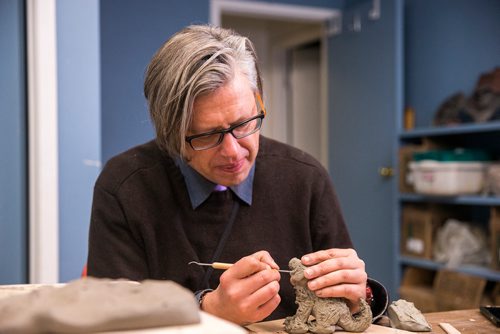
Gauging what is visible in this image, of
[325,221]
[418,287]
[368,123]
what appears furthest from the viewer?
[368,123]

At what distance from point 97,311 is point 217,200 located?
867mm

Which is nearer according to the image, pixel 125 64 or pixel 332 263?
pixel 332 263

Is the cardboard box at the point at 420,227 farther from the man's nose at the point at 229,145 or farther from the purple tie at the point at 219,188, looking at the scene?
the man's nose at the point at 229,145

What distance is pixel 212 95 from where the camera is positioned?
50.6 inches

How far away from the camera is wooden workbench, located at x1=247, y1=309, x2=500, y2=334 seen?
114cm

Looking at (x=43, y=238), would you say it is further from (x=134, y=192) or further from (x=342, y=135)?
(x=342, y=135)

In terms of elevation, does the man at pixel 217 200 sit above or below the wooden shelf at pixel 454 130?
below

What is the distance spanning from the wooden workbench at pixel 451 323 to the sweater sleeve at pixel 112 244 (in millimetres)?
379

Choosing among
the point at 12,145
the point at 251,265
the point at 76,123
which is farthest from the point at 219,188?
the point at 12,145

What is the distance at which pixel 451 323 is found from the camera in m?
1.24

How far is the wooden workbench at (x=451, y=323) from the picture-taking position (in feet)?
3.73

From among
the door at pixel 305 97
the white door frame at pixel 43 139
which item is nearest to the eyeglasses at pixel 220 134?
the white door frame at pixel 43 139

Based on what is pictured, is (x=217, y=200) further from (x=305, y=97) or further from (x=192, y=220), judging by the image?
(x=305, y=97)

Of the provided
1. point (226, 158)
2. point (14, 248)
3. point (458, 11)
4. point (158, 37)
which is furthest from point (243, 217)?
point (458, 11)
